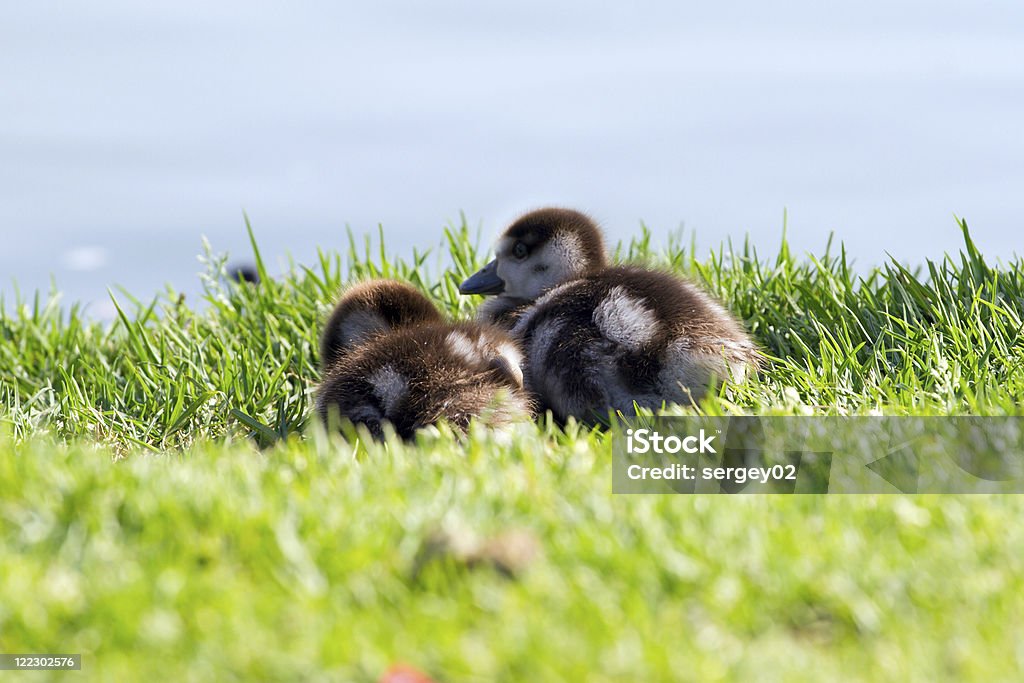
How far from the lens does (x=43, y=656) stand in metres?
2.26

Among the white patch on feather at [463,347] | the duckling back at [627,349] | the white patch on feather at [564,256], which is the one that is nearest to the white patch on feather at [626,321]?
the duckling back at [627,349]

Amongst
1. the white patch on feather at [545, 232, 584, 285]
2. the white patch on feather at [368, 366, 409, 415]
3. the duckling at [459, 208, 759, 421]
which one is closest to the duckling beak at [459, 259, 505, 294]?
the white patch on feather at [545, 232, 584, 285]

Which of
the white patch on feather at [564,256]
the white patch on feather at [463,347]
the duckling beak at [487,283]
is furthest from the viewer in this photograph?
the duckling beak at [487,283]

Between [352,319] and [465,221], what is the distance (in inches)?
100

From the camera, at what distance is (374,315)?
5.05 metres

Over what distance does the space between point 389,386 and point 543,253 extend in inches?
57.7

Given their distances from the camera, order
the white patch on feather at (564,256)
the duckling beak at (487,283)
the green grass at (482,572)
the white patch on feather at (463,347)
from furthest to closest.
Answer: the duckling beak at (487,283)
the white patch on feather at (564,256)
the white patch on feather at (463,347)
the green grass at (482,572)

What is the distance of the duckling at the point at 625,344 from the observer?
4.68 m

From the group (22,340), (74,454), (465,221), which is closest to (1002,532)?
(74,454)

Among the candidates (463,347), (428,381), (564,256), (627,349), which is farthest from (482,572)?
(564,256)

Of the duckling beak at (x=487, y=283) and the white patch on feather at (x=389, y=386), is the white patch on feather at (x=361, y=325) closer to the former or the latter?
the white patch on feather at (x=389, y=386)

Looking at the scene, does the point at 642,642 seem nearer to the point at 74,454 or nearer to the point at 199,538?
the point at 199,538

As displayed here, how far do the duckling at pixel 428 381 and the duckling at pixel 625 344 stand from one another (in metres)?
0.24

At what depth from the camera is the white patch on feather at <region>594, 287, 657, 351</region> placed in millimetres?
4703
